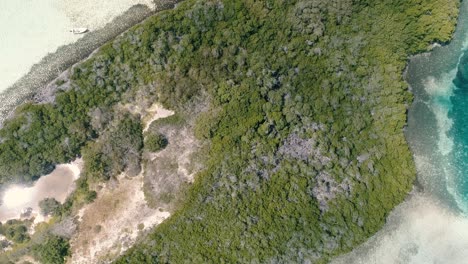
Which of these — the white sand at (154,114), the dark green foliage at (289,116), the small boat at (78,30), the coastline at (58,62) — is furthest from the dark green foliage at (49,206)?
the small boat at (78,30)

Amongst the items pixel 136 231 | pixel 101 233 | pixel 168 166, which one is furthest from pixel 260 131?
pixel 101 233

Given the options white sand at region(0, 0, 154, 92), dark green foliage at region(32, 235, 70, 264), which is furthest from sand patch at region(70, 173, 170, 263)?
white sand at region(0, 0, 154, 92)

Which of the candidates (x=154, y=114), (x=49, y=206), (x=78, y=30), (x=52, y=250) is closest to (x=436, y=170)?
(x=154, y=114)

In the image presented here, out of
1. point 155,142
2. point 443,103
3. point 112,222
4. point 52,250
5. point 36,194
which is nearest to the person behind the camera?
point 52,250

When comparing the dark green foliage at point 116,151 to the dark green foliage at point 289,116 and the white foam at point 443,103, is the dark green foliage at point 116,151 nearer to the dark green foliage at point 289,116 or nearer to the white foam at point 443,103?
the dark green foliage at point 289,116

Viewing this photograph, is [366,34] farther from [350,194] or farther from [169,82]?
[169,82]

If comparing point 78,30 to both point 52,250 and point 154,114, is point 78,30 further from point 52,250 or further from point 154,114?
point 52,250

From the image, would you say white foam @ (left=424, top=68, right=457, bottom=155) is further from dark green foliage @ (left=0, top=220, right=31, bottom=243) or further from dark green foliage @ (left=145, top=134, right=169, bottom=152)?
dark green foliage @ (left=0, top=220, right=31, bottom=243)
